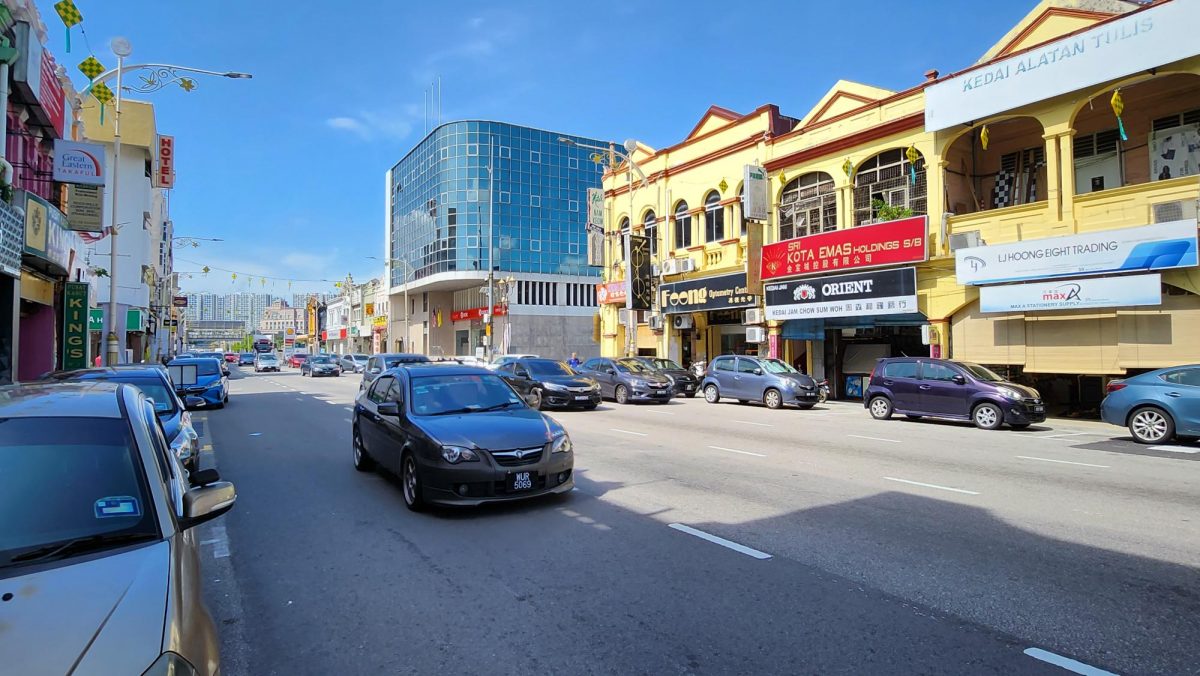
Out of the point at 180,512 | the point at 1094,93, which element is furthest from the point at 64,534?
the point at 1094,93

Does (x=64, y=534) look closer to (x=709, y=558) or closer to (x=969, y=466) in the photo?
(x=709, y=558)

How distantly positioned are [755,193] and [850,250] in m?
4.57

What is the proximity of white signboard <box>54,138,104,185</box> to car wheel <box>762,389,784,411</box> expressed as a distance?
18.7m

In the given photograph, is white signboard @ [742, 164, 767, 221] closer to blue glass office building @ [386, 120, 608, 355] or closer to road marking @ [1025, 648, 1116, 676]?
road marking @ [1025, 648, 1116, 676]

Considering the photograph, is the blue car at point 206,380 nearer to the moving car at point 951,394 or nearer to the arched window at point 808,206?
the moving car at point 951,394

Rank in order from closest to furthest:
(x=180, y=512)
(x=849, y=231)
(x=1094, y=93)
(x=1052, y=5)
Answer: (x=180, y=512)
(x=1094, y=93)
(x=1052, y=5)
(x=849, y=231)

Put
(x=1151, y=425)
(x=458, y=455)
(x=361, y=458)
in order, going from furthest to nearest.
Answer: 1. (x=1151, y=425)
2. (x=361, y=458)
3. (x=458, y=455)

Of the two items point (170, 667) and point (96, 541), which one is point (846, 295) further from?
point (170, 667)

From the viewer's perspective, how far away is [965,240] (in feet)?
62.5

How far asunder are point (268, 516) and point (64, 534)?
4756mm

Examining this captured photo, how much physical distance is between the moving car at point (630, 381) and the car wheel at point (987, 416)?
912cm

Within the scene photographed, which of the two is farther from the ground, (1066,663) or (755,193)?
(755,193)

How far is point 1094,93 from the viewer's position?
16891 mm

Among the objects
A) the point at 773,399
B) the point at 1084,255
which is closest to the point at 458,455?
the point at 773,399
